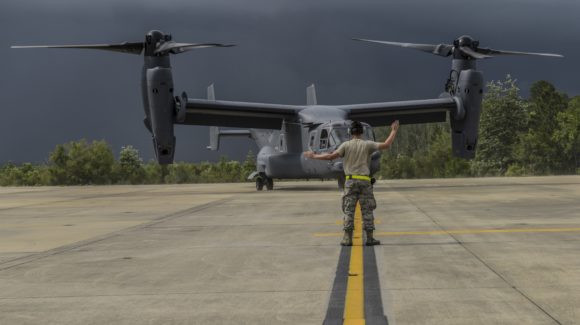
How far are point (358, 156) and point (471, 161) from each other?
66.6 m

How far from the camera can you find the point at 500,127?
73.8m

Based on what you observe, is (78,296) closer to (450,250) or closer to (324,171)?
(450,250)

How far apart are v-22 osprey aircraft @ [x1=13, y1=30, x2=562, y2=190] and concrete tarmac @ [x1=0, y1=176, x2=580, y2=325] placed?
11713mm

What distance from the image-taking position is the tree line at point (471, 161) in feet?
171

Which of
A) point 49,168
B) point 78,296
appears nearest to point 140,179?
point 49,168

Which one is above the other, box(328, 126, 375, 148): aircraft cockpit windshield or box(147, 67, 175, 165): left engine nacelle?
A: box(147, 67, 175, 165): left engine nacelle

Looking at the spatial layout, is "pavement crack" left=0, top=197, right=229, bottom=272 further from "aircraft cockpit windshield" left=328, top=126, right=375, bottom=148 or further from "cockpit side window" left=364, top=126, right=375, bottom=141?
"cockpit side window" left=364, top=126, right=375, bottom=141

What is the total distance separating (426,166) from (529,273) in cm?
6331

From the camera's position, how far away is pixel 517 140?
2908 inches

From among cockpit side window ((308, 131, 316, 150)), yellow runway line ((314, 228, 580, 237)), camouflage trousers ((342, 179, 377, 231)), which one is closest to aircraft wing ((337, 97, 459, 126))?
cockpit side window ((308, 131, 316, 150))

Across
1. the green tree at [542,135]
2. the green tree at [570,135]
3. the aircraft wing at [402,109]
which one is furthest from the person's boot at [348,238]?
the green tree at [570,135]

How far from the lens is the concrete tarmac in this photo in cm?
535

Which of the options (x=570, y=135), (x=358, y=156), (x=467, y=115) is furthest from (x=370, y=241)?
(x=570, y=135)

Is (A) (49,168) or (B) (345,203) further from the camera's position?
(A) (49,168)
